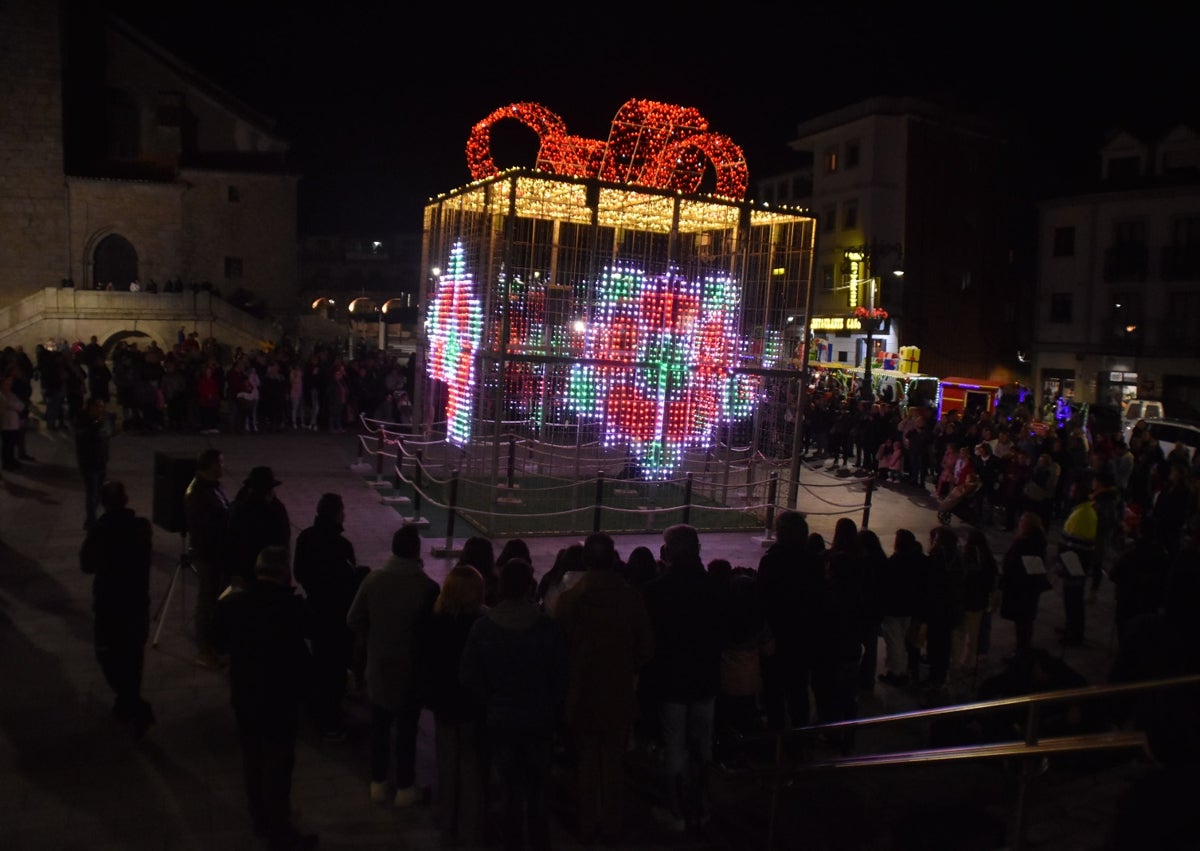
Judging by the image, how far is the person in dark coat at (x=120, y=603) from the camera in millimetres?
6113

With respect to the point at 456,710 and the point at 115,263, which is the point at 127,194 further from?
the point at 456,710

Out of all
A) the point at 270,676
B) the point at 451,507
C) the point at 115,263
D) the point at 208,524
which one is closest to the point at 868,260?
the point at 451,507

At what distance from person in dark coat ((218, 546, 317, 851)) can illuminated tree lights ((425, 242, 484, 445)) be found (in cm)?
818

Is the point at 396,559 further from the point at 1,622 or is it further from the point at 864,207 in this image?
the point at 864,207

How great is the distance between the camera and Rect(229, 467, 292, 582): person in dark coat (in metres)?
6.73

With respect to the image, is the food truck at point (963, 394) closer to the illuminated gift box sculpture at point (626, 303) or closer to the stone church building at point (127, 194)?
the illuminated gift box sculpture at point (626, 303)

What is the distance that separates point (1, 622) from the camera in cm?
809

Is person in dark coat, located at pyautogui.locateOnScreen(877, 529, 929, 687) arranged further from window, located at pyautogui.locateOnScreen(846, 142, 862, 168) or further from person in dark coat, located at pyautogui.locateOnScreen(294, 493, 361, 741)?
window, located at pyautogui.locateOnScreen(846, 142, 862, 168)

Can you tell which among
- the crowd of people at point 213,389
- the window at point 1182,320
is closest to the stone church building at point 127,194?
the crowd of people at point 213,389

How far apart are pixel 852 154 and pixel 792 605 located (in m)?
37.6

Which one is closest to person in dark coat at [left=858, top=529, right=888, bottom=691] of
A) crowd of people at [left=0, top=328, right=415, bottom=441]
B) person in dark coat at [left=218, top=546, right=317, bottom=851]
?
person in dark coat at [left=218, top=546, right=317, bottom=851]

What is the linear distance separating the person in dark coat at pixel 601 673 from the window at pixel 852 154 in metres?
38.4

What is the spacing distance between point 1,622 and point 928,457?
52.0 ft

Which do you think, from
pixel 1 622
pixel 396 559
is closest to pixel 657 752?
pixel 396 559
